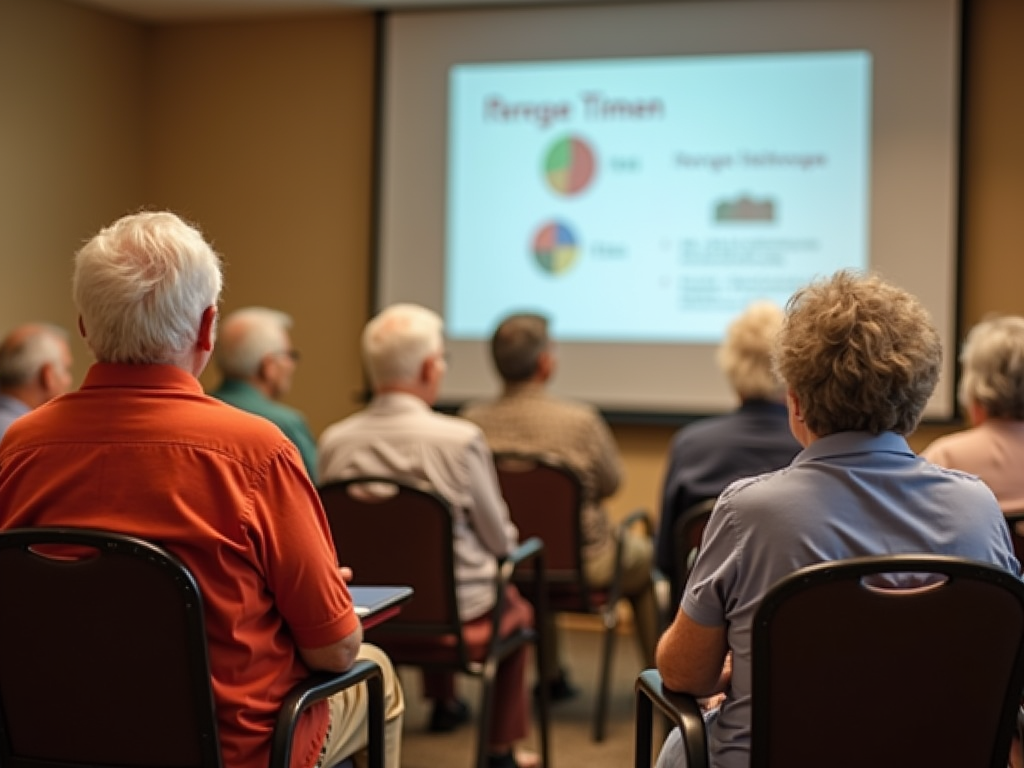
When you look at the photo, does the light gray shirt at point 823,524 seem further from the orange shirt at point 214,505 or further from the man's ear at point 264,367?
the man's ear at point 264,367

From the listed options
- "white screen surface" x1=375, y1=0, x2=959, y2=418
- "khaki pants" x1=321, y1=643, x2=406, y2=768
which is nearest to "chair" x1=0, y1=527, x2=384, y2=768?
"khaki pants" x1=321, y1=643, x2=406, y2=768

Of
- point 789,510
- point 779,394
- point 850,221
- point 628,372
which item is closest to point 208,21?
point 628,372

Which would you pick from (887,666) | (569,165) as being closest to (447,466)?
(887,666)

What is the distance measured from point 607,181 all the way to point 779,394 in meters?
2.48

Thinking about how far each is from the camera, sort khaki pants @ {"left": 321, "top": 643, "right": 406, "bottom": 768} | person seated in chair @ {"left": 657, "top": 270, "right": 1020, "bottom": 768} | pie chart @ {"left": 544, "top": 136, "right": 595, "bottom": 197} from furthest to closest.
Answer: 1. pie chart @ {"left": 544, "top": 136, "right": 595, "bottom": 197}
2. khaki pants @ {"left": 321, "top": 643, "right": 406, "bottom": 768}
3. person seated in chair @ {"left": 657, "top": 270, "right": 1020, "bottom": 768}

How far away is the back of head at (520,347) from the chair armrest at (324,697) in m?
2.02

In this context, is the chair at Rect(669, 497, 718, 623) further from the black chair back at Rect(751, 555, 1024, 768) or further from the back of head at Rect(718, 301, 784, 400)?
the black chair back at Rect(751, 555, 1024, 768)

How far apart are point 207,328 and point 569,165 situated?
3928 millimetres

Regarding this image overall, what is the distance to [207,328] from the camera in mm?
2004

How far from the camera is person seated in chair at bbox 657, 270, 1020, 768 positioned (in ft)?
5.77

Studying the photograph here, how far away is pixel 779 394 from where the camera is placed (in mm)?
3414

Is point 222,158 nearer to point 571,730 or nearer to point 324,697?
point 571,730

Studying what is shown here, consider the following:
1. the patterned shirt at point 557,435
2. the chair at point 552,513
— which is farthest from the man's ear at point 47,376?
the chair at point 552,513

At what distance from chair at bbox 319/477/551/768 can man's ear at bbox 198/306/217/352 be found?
3.10 ft
